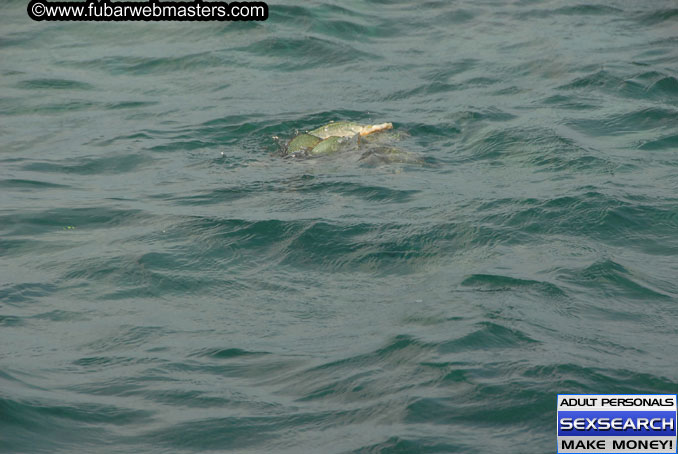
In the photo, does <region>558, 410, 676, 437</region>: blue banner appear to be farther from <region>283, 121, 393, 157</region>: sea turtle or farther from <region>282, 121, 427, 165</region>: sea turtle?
<region>283, 121, 393, 157</region>: sea turtle

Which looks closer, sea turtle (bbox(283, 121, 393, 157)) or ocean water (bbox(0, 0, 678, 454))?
ocean water (bbox(0, 0, 678, 454))

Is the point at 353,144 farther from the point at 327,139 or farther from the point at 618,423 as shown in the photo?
the point at 618,423

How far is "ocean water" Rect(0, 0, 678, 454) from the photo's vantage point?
4.17 metres

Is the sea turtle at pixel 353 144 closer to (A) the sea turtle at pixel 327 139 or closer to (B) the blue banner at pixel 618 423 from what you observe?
(A) the sea turtle at pixel 327 139

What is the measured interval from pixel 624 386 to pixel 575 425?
427 mm

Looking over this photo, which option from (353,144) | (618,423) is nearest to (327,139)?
(353,144)

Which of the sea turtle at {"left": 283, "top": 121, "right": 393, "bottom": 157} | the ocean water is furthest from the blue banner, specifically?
the sea turtle at {"left": 283, "top": 121, "right": 393, "bottom": 157}

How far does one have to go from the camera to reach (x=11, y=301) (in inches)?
215

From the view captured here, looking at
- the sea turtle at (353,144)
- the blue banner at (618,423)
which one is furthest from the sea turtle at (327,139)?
the blue banner at (618,423)

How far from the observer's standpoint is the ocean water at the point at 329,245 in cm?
417

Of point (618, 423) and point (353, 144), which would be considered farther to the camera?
point (353, 144)

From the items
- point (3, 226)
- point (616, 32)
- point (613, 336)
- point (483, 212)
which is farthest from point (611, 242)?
point (616, 32)

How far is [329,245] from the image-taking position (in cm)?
624

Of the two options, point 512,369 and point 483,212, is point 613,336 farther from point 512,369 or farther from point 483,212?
point 483,212
